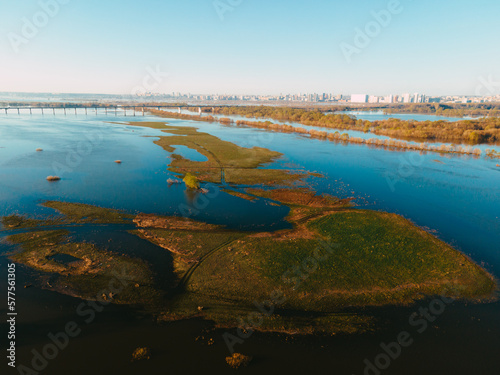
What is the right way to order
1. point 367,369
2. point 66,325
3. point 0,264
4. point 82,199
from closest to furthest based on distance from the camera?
point 367,369, point 66,325, point 0,264, point 82,199

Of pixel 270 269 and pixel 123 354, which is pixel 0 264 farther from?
pixel 270 269

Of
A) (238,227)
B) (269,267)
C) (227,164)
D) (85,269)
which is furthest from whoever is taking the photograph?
(227,164)

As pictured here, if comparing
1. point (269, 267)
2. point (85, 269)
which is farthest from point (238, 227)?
point (85, 269)

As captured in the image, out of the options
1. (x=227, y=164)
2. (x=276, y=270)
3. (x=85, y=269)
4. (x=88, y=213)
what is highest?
(x=227, y=164)

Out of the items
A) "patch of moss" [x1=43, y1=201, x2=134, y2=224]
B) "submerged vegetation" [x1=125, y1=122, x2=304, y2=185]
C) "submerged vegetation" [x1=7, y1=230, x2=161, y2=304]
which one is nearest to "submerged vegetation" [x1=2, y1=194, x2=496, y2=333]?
"submerged vegetation" [x1=7, y1=230, x2=161, y2=304]

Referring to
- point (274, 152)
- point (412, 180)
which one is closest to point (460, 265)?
point (412, 180)

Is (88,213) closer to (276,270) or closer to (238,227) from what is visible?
(238,227)

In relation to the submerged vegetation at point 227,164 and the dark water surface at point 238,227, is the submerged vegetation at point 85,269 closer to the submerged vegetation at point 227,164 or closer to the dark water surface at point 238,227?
the dark water surface at point 238,227

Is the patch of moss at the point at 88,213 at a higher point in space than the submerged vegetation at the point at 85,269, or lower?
higher

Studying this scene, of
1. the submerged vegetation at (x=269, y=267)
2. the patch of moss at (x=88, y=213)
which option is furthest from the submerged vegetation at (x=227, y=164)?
the patch of moss at (x=88, y=213)
